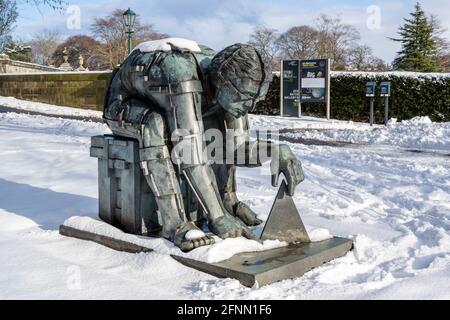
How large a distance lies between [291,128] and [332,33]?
113 ft

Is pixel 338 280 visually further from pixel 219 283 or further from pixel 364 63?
pixel 364 63

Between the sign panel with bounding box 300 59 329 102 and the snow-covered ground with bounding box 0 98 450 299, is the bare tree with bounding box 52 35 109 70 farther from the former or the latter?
the snow-covered ground with bounding box 0 98 450 299

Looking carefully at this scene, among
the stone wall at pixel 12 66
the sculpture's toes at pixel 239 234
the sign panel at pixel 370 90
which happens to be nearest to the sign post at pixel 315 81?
the sign panel at pixel 370 90

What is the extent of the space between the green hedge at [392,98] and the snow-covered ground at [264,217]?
9359 mm

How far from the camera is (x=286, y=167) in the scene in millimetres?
3604

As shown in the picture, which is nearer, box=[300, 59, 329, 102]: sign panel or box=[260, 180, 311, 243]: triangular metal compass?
box=[260, 180, 311, 243]: triangular metal compass

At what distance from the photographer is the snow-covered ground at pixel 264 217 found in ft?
9.93

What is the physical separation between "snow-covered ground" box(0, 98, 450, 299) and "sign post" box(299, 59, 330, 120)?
365 inches

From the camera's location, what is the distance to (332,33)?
154 feet

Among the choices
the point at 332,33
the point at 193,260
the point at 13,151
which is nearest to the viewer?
the point at 193,260

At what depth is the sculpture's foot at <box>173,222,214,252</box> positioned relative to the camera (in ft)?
10.9

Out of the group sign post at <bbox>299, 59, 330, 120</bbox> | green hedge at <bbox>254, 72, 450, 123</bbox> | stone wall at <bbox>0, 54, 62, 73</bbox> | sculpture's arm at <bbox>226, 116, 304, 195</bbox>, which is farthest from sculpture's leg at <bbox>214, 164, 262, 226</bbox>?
stone wall at <bbox>0, 54, 62, 73</bbox>
